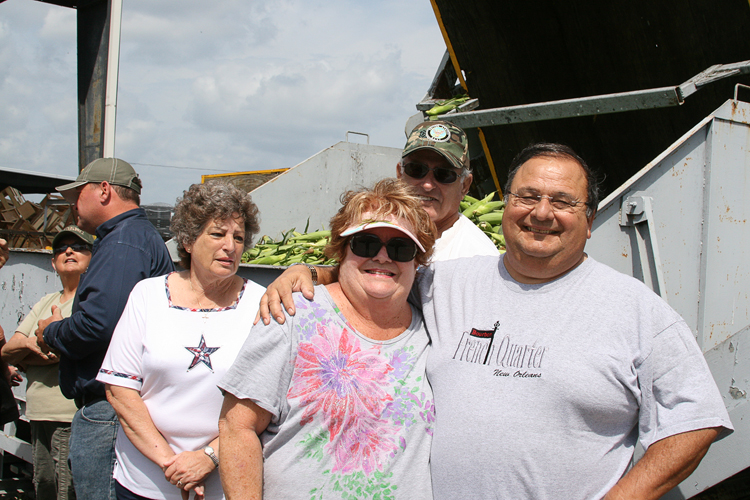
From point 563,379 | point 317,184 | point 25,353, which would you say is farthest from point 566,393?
point 317,184

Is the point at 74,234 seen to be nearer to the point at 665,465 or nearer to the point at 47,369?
the point at 47,369

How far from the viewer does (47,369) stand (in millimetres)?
3576

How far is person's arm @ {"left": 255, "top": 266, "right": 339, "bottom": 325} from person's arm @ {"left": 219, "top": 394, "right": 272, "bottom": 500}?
272 mm

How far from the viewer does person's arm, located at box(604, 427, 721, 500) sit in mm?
1563

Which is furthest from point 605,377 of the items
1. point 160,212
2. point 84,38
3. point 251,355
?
point 160,212

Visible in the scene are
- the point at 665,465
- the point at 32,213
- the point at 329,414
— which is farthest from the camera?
the point at 32,213

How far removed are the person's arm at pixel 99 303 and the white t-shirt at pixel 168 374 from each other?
18 centimetres

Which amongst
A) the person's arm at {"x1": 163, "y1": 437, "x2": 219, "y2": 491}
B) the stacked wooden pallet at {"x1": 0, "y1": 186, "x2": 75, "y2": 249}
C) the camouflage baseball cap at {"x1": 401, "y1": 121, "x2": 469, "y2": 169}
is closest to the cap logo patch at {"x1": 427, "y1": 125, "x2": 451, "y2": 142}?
Answer: the camouflage baseball cap at {"x1": 401, "y1": 121, "x2": 469, "y2": 169}

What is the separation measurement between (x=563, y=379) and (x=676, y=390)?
1.00 ft

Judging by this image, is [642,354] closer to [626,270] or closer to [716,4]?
[626,270]

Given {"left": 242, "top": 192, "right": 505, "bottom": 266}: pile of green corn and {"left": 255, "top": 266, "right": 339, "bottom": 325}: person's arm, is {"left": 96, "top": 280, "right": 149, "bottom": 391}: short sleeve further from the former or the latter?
{"left": 242, "top": 192, "right": 505, "bottom": 266}: pile of green corn

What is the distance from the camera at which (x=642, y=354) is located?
5.41ft

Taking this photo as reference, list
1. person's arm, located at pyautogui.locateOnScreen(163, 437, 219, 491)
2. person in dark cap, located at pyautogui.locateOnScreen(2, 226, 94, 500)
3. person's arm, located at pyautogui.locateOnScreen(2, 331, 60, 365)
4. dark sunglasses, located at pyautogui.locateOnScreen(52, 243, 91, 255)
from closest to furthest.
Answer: person's arm, located at pyautogui.locateOnScreen(163, 437, 219, 491)
person in dark cap, located at pyautogui.locateOnScreen(2, 226, 94, 500)
person's arm, located at pyautogui.locateOnScreen(2, 331, 60, 365)
dark sunglasses, located at pyautogui.locateOnScreen(52, 243, 91, 255)

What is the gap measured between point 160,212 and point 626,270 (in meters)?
8.97
